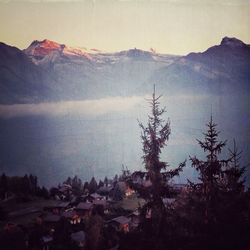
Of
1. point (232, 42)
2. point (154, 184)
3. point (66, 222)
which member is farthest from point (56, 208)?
point (232, 42)

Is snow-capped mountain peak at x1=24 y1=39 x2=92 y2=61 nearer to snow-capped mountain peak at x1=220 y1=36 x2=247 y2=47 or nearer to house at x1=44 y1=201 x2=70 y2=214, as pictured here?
snow-capped mountain peak at x1=220 y1=36 x2=247 y2=47

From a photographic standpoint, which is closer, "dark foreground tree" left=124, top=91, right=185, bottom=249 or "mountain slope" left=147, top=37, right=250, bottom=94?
"dark foreground tree" left=124, top=91, right=185, bottom=249

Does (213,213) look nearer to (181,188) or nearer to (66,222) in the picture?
(181,188)

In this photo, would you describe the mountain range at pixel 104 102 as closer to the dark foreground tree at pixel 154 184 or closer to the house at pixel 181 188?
the house at pixel 181 188

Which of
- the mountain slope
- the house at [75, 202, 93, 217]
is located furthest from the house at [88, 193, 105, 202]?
the mountain slope

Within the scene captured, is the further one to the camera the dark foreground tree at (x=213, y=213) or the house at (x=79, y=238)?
the house at (x=79, y=238)

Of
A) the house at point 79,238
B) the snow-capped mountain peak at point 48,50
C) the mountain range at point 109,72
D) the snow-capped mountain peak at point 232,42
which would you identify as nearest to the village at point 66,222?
the house at point 79,238

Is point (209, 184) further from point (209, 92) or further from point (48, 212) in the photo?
point (48, 212)

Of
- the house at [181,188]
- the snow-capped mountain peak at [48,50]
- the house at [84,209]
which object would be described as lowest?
the house at [84,209]
